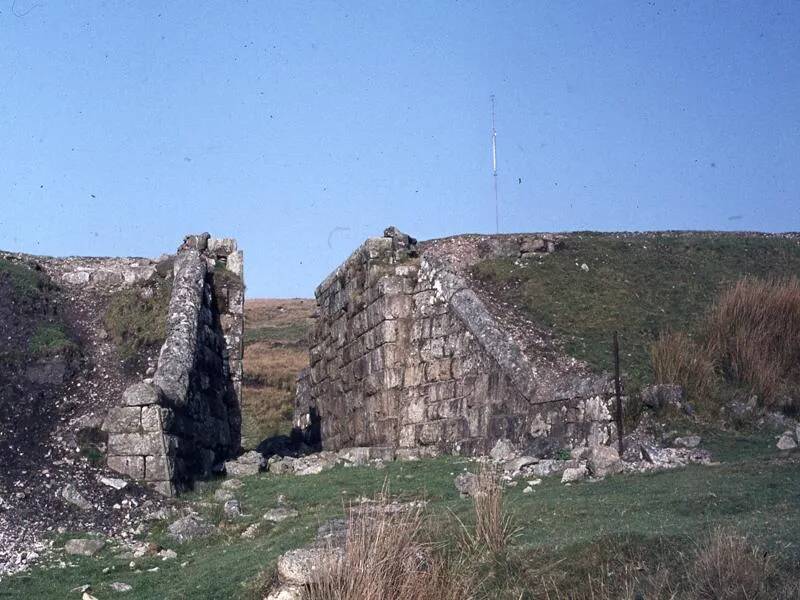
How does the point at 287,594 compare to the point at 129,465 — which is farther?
the point at 129,465

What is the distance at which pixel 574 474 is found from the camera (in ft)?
38.3

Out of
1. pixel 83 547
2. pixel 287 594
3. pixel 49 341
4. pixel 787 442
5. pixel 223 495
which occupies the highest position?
pixel 49 341

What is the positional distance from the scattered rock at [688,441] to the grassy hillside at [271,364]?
35.0 feet

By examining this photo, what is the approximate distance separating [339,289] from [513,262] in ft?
11.2

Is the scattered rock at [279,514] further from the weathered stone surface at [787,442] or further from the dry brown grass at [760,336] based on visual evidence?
the dry brown grass at [760,336]

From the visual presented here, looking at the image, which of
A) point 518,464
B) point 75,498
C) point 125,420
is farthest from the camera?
point 518,464

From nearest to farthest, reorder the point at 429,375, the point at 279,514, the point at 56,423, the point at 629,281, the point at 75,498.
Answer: the point at 279,514 < the point at 75,498 < the point at 56,423 < the point at 429,375 < the point at 629,281

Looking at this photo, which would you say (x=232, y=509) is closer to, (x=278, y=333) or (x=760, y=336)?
(x=760, y=336)

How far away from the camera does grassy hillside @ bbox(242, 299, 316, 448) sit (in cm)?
2973

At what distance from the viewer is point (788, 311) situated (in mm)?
17109

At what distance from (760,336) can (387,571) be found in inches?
447

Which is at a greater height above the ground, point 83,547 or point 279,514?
point 279,514

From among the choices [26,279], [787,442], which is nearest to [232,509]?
[787,442]

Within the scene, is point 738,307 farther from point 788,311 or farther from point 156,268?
point 156,268
